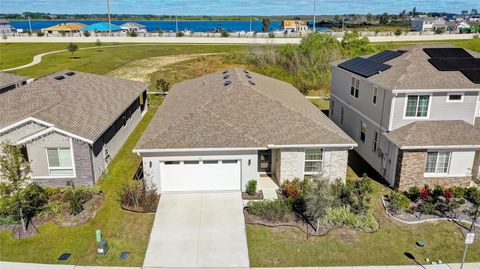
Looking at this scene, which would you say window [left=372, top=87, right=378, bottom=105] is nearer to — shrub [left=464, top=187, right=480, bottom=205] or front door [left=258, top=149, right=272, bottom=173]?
shrub [left=464, top=187, right=480, bottom=205]

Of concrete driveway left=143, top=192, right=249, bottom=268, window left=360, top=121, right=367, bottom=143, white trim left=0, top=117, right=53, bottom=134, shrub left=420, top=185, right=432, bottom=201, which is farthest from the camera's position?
window left=360, top=121, right=367, bottom=143

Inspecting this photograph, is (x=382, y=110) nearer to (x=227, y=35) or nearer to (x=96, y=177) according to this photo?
(x=96, y=177)

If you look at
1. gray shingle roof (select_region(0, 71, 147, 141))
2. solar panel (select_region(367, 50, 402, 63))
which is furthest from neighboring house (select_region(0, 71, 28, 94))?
solar panel (select_region(367, 50, 402, 63))

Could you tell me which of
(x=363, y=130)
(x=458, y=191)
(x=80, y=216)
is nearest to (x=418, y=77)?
(x=363, y=130)

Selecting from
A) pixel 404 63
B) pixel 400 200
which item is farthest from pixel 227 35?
pixel 400 200

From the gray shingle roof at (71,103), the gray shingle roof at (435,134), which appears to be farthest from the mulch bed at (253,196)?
the gray shingle roof at (71,103)
